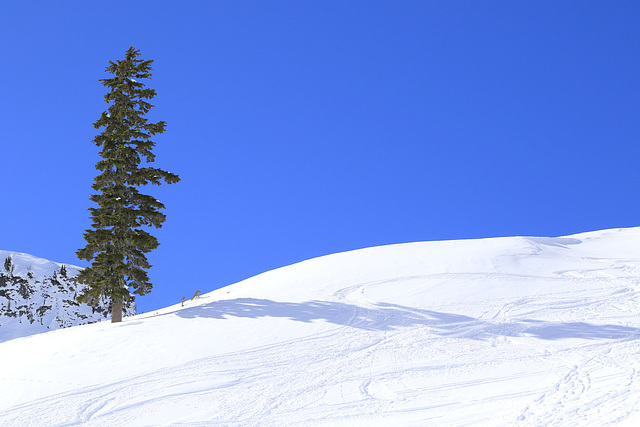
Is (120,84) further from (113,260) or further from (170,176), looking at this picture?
(113,260)

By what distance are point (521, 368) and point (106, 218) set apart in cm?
1722

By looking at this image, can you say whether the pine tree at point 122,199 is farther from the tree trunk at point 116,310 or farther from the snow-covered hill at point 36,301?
the snow-covered hill at point 36,301

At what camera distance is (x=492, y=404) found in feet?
29.7

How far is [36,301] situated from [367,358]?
74.0 metres

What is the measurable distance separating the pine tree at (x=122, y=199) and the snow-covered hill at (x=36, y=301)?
151 ft

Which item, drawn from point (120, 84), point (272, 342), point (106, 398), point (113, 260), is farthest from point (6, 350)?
point (120, 84)

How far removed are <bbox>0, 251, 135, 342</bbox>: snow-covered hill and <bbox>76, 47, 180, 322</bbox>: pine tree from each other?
1815 inches

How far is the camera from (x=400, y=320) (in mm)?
15906

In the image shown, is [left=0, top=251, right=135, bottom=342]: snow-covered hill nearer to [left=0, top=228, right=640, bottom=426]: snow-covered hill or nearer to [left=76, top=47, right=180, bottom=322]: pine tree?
[left=76, top=47, right=180, bottom=322]: pine tree

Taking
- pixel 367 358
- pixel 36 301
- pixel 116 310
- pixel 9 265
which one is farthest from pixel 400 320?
pixel 9 265

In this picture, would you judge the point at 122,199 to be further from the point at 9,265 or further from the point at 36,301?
the point at 9,265

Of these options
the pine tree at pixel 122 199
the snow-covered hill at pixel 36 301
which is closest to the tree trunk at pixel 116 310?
the pine tree at pixel 122 199

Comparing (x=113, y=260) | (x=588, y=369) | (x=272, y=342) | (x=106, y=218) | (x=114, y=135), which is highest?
(x=114, y=135)

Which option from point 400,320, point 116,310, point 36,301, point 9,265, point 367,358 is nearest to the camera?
point 367,358
